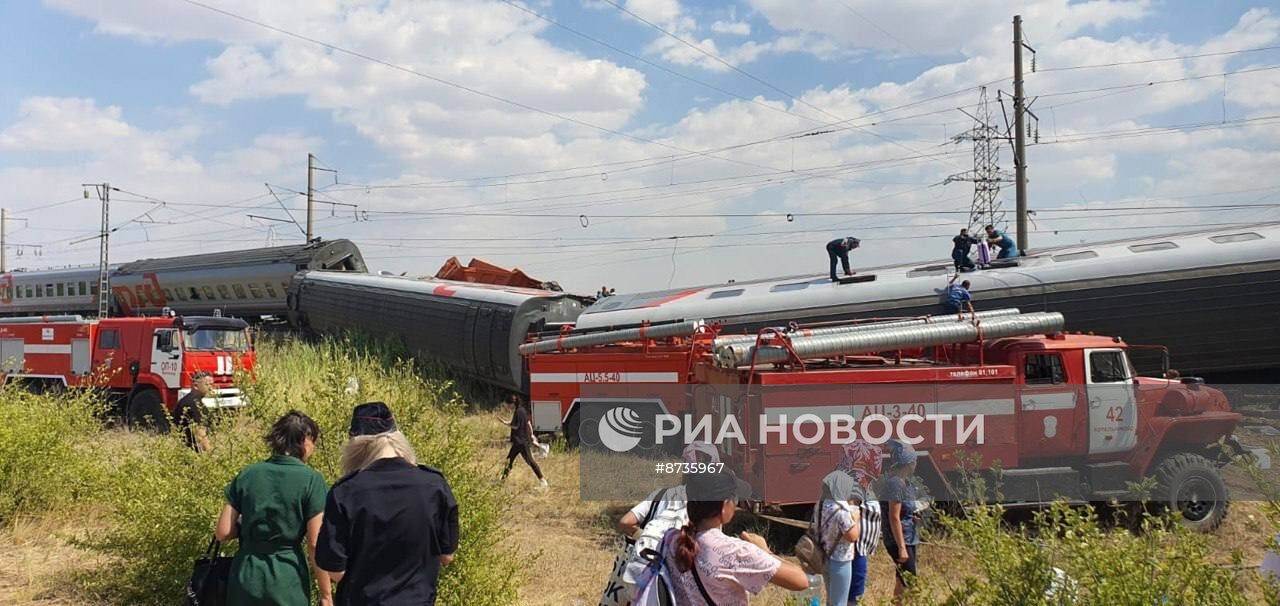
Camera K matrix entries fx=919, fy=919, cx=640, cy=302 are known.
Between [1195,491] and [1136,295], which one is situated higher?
[1136,295]

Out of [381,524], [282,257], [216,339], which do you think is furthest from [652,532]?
[282,257]

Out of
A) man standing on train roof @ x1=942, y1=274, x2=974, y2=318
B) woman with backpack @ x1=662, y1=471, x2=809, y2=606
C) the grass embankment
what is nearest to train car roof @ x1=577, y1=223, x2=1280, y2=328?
man standing on train roof @ x1=942, y1=274, x2=974, y2=318

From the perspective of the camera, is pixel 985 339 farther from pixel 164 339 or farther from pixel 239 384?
pixel 164 339

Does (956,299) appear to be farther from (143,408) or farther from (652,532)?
(143,408)

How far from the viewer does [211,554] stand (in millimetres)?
4438

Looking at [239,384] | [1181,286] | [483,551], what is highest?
[1181,286]

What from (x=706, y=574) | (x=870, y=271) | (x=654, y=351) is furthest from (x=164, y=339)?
(x=706, y=574)

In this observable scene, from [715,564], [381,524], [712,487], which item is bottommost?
[715,564]

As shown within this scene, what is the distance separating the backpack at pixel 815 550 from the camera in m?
5.73

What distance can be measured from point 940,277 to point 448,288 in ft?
31.4

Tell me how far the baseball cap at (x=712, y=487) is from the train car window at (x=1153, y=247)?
12075 mm

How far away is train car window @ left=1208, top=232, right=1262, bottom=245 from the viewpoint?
41.8 ft

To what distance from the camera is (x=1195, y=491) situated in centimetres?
878

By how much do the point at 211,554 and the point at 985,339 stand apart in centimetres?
740
